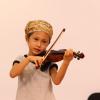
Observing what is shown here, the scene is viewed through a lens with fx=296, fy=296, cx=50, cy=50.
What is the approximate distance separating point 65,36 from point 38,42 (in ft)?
2.60

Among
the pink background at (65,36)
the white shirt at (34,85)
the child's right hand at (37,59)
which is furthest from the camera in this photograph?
the pink background at (65,36)

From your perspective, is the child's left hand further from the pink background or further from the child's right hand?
the pink background

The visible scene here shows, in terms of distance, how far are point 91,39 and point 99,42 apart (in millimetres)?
56

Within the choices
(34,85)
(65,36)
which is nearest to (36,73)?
(34,85)

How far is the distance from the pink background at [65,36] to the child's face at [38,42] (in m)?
0.71

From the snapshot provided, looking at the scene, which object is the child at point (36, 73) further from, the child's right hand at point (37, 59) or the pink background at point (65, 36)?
the pink background at point (65, 36)

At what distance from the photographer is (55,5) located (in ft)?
6.15

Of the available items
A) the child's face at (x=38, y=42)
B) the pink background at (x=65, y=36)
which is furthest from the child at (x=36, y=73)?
the pink background at (x=65, y=36)

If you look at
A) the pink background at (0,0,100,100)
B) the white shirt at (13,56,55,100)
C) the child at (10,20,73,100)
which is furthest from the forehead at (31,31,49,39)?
the pink background at (0,0,100,100)

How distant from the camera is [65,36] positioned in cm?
188

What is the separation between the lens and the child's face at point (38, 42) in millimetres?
1100

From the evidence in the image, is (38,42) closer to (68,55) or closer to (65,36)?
(68,55)

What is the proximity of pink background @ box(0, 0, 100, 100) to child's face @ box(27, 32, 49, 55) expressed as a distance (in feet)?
2.31

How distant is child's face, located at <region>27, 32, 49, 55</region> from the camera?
1.10 meters
